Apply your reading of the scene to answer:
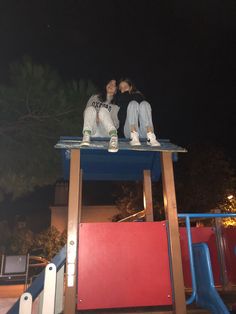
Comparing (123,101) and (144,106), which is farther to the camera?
(123,101)

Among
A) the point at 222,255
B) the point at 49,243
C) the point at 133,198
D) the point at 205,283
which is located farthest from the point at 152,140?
the point at 49,243

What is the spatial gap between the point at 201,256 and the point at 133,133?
1.45 m

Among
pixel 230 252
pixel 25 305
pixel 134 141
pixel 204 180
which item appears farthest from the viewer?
pixel 204 180

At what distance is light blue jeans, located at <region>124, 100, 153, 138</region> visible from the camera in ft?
11.3

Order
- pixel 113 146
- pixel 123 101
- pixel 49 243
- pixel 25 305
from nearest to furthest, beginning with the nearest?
1. pixel 25 305
2. pixel 113 146
3. pixel 123 101
4. pixel 49 243

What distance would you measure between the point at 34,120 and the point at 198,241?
481cm

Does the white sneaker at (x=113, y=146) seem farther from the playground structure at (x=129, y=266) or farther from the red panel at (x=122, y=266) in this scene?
the red panel at (x=122, y=266)

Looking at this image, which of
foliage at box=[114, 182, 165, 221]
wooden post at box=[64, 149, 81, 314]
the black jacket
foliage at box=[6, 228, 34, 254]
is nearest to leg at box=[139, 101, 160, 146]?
the black jacket

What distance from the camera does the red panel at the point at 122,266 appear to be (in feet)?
8.31

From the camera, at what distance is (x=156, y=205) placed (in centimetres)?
1612

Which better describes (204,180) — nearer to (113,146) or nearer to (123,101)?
(123,101)

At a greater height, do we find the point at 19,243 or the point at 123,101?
the point at 123,101

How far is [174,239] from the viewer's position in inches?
104

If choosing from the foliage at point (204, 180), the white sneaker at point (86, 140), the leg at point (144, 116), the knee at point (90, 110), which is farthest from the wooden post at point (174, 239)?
the foliage at point (204, 180)
